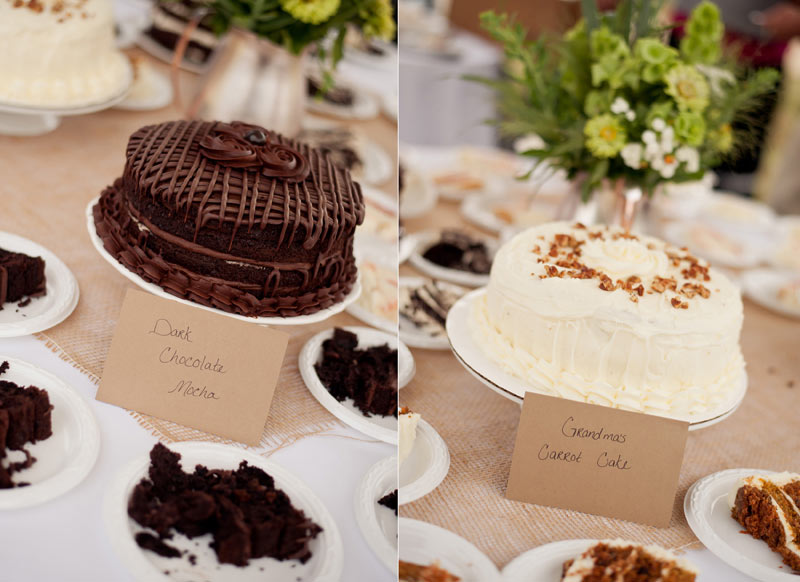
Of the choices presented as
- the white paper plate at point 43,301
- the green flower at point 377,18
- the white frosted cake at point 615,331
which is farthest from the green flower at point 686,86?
the white paper plate at point 43,301

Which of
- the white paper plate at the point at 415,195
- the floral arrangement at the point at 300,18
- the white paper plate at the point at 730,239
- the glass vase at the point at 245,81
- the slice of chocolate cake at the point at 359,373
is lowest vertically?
the white paper plate at the point at 730,239

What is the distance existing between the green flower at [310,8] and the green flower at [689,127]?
99cm

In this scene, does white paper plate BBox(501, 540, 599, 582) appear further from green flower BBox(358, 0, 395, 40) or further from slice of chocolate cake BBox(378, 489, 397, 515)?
green flower BBox(358, 0, 395, 40)

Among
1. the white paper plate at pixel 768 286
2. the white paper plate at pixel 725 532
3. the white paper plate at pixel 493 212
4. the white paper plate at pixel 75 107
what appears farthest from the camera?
the white paper plate at pixel 493 212

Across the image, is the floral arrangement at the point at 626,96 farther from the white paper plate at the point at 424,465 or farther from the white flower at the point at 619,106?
the white paper plate at the point at 424,465

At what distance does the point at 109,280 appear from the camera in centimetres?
161

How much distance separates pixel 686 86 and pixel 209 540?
160 cm

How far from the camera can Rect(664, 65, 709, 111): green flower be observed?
1904 mm

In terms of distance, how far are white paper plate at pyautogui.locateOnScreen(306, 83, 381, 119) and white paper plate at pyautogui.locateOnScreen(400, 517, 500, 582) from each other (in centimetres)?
187

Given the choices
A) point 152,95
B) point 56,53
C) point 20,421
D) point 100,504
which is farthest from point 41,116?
point 100,504

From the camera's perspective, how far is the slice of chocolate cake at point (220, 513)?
106cm

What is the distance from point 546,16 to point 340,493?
389cm

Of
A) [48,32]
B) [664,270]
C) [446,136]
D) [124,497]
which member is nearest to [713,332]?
[664,270]

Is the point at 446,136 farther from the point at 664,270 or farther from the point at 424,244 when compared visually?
the point at 664,270
